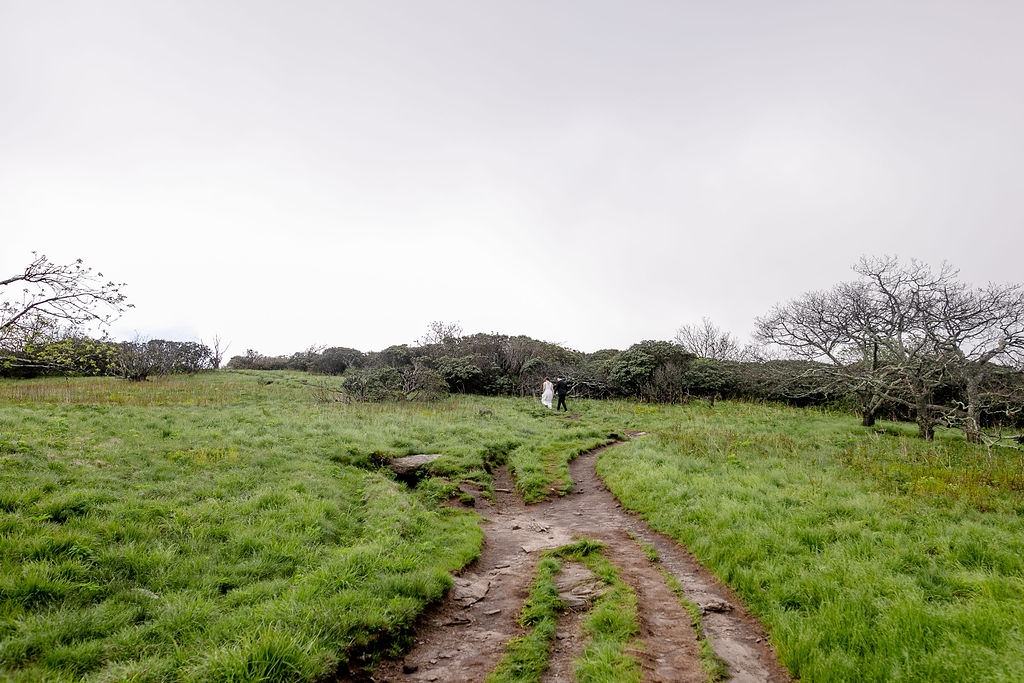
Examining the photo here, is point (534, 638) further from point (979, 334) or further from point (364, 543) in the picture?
point (979, 334)

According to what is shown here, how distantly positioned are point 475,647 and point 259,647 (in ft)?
7.57

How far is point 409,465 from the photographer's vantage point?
1209cm

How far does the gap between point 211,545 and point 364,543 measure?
2170mm

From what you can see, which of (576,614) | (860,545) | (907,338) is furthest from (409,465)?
(907,338)

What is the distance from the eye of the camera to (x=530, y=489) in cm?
1187

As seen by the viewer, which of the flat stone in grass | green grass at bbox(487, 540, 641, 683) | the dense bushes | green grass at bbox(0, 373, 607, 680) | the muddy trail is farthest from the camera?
the flat stone in grass

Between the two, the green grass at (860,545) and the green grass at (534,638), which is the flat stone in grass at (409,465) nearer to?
the green grass at (860,545)

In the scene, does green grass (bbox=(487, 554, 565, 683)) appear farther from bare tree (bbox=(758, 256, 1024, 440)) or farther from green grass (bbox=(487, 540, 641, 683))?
bare tree (bbox=(758, 256, 1024, 440))

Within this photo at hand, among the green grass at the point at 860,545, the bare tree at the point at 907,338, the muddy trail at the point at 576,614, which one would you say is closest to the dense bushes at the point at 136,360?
the muddy trail at the point at 576,614

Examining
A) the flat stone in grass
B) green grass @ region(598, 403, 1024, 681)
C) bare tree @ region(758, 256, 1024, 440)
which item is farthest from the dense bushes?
bare tree @ region(758, 256, 1024, 440)

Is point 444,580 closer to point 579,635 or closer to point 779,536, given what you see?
point 579,635

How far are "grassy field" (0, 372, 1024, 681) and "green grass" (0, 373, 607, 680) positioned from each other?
0.03 m

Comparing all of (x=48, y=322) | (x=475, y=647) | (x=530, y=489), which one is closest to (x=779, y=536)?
(x=475, y=647)

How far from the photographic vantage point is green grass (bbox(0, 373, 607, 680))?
4.43m
